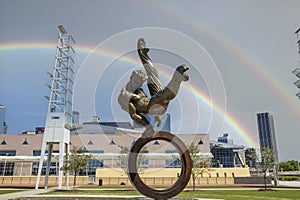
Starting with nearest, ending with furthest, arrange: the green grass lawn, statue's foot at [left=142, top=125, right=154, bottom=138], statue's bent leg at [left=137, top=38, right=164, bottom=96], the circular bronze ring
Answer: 1. the circular bronze ring
2. statue's foot at [left=142, top=125, right=154, bottom=138]
3. statue's bent leg at [left=137, top=38, right=164, bottom=96]
4. the green grass lawn

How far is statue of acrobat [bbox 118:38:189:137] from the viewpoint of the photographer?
11770mm

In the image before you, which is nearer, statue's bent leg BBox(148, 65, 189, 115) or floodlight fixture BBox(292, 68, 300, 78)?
statue's bent leg BBox(148, 65, 189, 115)

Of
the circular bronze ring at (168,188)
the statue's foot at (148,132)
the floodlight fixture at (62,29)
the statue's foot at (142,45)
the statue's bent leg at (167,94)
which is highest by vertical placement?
the floodlight fixture at (62,29)

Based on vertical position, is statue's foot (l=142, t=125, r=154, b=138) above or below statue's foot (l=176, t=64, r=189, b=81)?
below

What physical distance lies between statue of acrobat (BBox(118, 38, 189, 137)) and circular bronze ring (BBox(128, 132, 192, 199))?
1.83ft

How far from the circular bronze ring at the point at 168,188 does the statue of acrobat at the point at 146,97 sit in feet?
1.83

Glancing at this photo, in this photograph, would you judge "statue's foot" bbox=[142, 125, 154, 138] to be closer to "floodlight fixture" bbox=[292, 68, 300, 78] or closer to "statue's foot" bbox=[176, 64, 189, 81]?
"statue's foot" bbox=[176, 64, 189, 81]

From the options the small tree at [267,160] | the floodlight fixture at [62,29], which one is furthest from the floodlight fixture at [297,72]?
the floodlight fixture at [62,29]

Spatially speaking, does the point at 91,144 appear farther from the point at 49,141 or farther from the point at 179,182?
the point at 179,182

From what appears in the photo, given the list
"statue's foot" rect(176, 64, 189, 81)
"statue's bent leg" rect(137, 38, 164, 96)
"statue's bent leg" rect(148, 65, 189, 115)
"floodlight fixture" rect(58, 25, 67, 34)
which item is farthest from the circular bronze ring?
"floodlight fixture" rect(58, 25, 67, 34)

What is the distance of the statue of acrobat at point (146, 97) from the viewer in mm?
11770

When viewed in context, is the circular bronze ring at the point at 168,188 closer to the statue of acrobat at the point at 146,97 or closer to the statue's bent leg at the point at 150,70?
the statue of acrobat at the point at 146,97

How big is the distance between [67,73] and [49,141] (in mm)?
9793

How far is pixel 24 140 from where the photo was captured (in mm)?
64062
